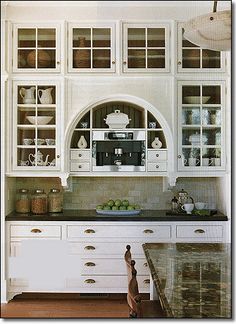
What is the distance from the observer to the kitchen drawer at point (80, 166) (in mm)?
2305

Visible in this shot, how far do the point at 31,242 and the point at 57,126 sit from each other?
0.54m

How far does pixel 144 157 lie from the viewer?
2.48 meters

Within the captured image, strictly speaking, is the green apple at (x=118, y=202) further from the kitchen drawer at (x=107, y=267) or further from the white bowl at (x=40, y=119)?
the white bowl at (x=40, y=119)

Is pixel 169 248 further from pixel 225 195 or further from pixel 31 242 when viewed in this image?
pixel 31 242

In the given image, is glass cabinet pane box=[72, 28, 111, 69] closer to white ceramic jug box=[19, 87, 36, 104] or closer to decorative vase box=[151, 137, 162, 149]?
white ceramic jug box=[19, 87, 36, 104]

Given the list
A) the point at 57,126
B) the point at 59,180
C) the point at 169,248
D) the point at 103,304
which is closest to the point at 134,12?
the point at 57,126

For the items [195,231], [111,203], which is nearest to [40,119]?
[111,203]

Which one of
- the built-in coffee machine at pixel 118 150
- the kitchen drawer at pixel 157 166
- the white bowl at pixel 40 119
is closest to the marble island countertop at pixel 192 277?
the kitchen drawer at pixel 157 166

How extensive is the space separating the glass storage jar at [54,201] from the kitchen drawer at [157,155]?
416mm

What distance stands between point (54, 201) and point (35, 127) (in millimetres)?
309

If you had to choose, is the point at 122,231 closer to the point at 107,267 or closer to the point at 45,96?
the point at 107,267

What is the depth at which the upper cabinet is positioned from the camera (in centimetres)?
195

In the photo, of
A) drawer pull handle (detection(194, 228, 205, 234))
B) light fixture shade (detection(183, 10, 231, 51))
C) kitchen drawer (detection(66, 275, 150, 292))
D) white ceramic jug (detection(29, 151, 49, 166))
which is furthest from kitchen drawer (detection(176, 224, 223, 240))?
light fixture shade (detection(183, 10, 231, 51))

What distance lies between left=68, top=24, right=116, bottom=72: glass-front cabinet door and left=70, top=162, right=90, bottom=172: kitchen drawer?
0.41 meters
